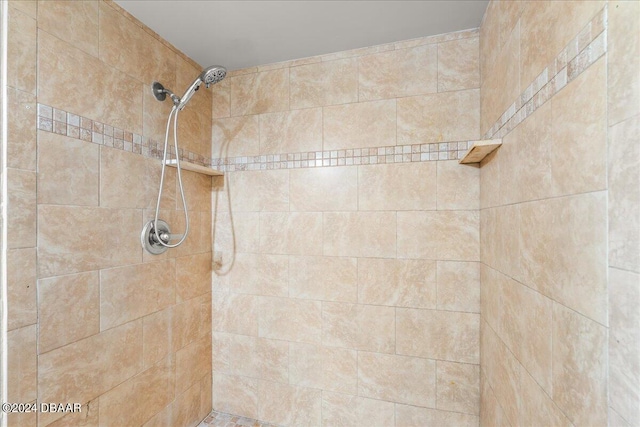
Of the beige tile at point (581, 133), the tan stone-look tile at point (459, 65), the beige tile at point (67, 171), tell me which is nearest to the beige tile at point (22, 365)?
the beige tile at point (67, 171)

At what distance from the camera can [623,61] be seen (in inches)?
20.9

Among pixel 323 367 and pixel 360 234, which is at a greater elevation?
pixel 360 234

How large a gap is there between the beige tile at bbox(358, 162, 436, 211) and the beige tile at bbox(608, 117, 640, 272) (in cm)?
104

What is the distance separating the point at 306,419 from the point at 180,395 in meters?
0.77

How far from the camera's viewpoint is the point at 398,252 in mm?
1634

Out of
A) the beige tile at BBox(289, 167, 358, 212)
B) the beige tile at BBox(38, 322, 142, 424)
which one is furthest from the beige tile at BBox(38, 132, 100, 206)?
the beige tile at BBox(289, 167, 358, 212)

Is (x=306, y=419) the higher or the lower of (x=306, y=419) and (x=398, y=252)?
the lower

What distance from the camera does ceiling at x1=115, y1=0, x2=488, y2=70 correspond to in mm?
1351

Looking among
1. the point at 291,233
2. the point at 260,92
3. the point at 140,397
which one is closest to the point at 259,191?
the point at 291,233

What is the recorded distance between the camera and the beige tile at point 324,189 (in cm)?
172

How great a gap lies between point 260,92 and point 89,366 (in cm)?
169

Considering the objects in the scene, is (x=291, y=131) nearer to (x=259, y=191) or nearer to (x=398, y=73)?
(x=259, y=191)

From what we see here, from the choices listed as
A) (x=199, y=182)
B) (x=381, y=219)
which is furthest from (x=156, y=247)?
(x=381, y=219)

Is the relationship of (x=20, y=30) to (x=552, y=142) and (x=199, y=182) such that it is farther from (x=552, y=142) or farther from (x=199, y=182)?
(x=552, y=142)
